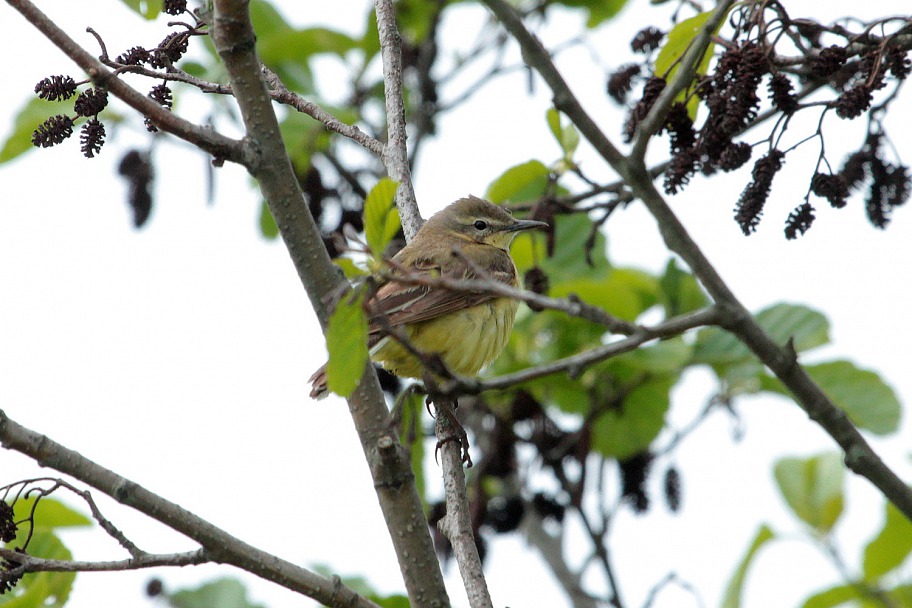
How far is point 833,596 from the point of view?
4.42 m

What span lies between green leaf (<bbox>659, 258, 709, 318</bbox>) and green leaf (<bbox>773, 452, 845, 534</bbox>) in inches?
37.4

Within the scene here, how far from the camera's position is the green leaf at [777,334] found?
531 centimetres

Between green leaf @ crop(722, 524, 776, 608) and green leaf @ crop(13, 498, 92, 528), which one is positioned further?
green leaf @ crop(722, 524, 776, 608)

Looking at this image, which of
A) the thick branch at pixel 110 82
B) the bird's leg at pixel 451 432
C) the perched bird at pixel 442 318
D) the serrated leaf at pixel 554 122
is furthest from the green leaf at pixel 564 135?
the thick branch at pixel 110 82

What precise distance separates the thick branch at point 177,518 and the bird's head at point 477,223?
385 centimetres

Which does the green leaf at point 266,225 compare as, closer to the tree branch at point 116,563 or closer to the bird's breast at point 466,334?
the bird's breast at point 466,334

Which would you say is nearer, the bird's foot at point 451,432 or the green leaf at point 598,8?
the bird's foot at point 451,432

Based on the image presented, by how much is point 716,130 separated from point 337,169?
3345mm

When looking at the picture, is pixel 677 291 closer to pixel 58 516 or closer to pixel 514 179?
pixel 514 179

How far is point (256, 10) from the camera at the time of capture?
640 cm

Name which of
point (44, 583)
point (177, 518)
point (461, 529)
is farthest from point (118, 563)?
point (461, 529)

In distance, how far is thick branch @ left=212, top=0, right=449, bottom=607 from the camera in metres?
2.52

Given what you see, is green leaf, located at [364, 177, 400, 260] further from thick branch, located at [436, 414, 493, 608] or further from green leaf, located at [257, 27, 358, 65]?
green leaf, located at [257, 27, 358, 65]

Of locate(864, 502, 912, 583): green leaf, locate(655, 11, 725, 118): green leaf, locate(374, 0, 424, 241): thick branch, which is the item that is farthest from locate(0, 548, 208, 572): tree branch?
locate(864, 502, 912, 583): green leaf
